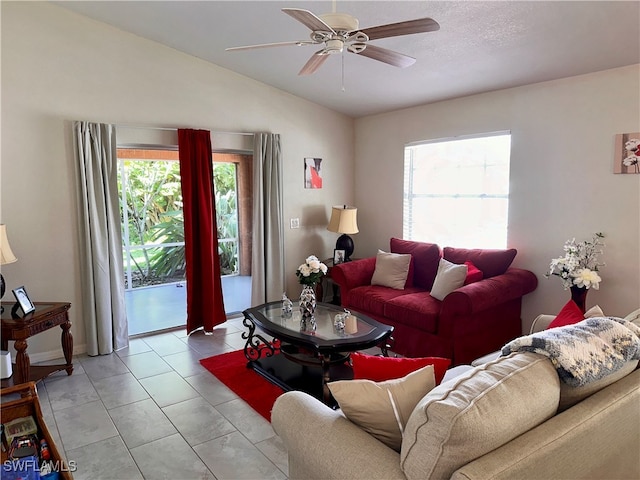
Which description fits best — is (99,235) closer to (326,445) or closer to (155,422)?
(155,422)

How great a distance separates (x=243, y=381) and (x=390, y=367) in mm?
1988

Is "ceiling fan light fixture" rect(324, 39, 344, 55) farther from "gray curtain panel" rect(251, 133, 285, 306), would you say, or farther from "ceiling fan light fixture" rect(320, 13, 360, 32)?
"gray curtain panel" rect(251, 133, 285, 306)

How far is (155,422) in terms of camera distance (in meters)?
2.94

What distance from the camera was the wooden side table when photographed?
3207 mm

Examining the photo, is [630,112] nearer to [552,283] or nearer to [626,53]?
[626,53]

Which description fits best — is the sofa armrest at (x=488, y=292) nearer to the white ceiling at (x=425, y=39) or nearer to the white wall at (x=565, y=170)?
the white wall at (x=565, y=170)

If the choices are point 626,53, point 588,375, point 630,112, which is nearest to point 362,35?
point 588,375

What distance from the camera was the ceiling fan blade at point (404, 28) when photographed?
2.09 meters

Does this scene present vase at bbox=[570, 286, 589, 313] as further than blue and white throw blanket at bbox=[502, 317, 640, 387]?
Yes

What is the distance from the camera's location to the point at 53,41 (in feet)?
12.3

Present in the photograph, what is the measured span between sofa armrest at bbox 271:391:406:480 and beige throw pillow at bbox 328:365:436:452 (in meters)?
0.05

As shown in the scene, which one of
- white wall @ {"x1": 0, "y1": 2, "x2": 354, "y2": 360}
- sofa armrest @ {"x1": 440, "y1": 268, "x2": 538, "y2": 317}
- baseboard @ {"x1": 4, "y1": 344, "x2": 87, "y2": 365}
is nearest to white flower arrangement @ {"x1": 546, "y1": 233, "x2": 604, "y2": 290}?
sofa armrest @ {"x1": 440, "y1": 268, "x2": 538, "y2": 317}

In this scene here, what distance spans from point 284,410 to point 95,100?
3.53 metres

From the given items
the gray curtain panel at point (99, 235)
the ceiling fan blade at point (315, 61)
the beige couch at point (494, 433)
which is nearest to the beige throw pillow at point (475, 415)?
the beige couch at point (494, 433)
